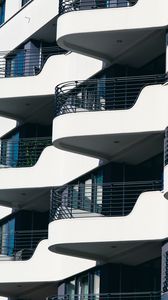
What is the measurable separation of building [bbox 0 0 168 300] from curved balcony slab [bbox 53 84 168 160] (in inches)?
1.5

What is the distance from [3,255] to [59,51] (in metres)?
7.40

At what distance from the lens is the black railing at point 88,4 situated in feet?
163

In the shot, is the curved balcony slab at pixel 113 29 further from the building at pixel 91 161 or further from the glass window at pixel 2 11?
the glass window at pixel 2 11

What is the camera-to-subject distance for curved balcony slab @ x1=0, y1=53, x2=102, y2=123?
174 feet

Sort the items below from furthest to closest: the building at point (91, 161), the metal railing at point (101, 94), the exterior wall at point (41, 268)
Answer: the exterior wall at point (41, 268), the metal railing at point (101, 94), the building at point (91, 161)

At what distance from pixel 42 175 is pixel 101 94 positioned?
4610mm

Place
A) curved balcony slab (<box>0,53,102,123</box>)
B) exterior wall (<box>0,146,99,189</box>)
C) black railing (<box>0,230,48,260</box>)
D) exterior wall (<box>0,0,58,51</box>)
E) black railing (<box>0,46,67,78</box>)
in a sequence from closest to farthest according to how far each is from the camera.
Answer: exterior wall (<box>0,146,99,189</box>), curved balcony slab (<box>0,53,102,123</box>), black railing (<box>0,230,48,260</box>), exterior wall (<box>0,0,58,51</box>), black railing (<box>0,46,67,78</box>)

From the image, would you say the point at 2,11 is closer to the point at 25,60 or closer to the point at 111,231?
the point at 25,60

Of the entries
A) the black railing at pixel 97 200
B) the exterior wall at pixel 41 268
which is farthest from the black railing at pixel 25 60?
the exterior wall at pixel 41 268

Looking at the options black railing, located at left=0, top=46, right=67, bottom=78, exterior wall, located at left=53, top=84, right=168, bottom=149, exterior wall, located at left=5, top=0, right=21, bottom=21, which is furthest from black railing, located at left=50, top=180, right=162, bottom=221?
exterior wall, located at left=5, top=0, right=21, bottom=21

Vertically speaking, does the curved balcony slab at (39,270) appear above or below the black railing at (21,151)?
below

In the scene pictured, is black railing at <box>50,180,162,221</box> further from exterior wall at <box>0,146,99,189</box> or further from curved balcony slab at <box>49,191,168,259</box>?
curved balcony slab at <box>49,191,168,259</box>

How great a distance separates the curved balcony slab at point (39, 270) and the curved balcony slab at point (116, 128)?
12.6 ft

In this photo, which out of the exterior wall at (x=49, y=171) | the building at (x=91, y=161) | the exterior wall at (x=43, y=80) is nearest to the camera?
the building at (x=91, y=161)
